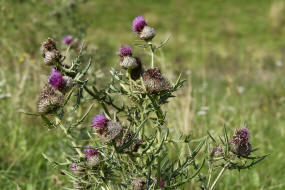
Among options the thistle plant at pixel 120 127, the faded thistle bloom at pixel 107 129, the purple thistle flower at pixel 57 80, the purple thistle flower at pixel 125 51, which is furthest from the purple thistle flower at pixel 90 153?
the purple thistle flower at pixel 125 51

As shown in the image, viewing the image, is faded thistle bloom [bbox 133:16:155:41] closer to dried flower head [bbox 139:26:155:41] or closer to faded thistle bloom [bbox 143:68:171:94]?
dried flower head [bbox 139:26:155:41]

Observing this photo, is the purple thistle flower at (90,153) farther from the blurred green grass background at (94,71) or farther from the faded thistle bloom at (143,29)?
the faded thistle bloom at (143,29)

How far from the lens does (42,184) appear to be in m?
2.49

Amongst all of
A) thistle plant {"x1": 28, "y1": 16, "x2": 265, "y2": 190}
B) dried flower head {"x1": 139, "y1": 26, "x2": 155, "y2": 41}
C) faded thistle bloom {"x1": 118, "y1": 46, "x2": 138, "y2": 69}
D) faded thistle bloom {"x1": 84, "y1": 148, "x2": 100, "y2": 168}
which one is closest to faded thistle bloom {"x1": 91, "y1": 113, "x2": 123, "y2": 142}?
thistle plant {"x1": 28, "y1": 16, "x2": 265, "y2": 190}

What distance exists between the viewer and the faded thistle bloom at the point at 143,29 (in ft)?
5.23

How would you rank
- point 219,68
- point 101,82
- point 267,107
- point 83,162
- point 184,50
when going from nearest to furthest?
point 83,162
point 101,82
point 267,107
point 219,68
point 184,50

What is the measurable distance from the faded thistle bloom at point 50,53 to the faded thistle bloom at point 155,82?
0.37 m

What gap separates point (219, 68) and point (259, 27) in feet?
29.6

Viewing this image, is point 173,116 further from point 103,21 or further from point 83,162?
point 103,21

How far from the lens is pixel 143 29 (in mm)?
1631

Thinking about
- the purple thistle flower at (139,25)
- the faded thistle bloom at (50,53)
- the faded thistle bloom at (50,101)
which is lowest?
the faded thistle bloom at (50,101)

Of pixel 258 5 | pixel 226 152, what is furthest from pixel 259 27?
pixel 226 152

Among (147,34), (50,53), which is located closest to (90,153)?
(50,53)

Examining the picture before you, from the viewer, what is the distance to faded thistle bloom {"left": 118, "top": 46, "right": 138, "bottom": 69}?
1527 millimetres
